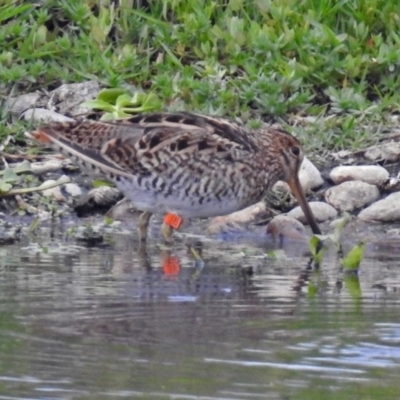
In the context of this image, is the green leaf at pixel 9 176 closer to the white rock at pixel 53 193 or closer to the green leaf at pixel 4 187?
the green leaf at pixel 4 187

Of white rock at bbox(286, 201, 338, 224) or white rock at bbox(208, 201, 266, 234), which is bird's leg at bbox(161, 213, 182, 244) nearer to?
white rock at bbox(208, 201, 266, 234)

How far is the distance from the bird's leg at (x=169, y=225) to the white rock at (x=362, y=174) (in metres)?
1.27

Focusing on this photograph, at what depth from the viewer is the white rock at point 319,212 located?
25.3 ft

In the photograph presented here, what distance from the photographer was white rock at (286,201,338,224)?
7.73 m

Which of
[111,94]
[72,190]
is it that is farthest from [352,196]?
[111,94]

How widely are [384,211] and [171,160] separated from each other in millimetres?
1360

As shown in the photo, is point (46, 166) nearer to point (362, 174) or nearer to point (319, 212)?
point (319, 212)

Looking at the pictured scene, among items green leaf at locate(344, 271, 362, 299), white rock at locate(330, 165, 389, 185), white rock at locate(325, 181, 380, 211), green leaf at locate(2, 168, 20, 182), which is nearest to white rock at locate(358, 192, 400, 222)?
white rock at locate(325, 181, 380, 211)

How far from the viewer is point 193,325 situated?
4.89 meters

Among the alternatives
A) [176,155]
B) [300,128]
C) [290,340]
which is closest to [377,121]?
[300,128]

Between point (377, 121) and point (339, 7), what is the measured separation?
106 cm

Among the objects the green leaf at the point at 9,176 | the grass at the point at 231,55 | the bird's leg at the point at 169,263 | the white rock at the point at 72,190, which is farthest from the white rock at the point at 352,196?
the green leaf at the point at 9,176

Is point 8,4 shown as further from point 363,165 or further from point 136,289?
point 136,289

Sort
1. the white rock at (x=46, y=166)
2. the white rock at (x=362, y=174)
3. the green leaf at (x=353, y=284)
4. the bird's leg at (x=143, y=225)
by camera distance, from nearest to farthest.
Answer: the green leaf at (x=353, y=284), the bird's leg at (x=143, y=225), the white rock at (x=362, y=174), the white rock at (x=46, y=166)
